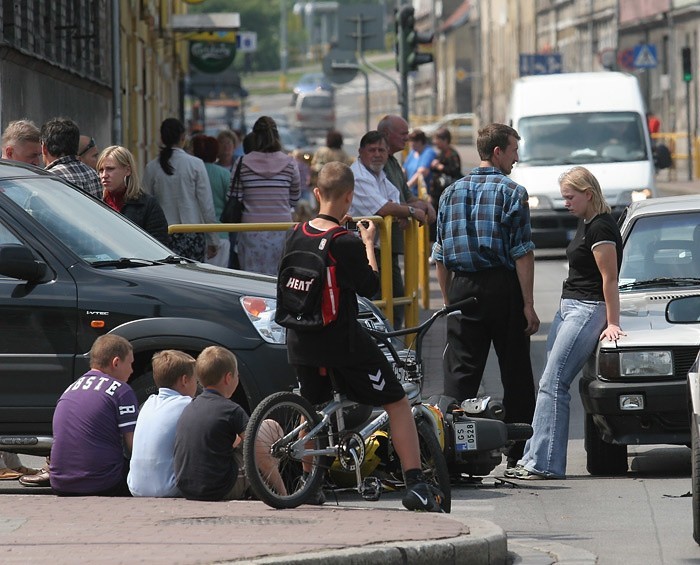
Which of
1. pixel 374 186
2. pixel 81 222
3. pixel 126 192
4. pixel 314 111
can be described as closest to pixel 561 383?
pixel 81 222

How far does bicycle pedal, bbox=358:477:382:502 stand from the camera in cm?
838

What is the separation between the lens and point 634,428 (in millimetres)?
9305

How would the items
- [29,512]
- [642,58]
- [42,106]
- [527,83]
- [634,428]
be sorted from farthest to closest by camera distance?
[642,58] → [527,83] → [42,106] → [634,428] → [29,512]

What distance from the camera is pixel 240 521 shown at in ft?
25.0

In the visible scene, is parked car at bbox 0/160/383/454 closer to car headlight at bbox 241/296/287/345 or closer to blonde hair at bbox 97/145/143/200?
car headlight at bbox 241/296/287/345

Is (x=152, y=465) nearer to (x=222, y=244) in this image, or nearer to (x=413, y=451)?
(x=413, y=451)

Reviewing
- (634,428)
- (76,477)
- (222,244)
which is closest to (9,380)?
(76,477)

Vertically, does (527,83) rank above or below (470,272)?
above

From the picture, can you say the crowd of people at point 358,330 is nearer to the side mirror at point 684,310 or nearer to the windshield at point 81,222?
the side mirror at point 684,310

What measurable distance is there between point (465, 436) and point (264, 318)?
1253 millimetres

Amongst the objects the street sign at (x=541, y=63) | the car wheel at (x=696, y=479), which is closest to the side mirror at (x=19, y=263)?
the car wheel at (x=696, y=479)

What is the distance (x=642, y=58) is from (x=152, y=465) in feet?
127

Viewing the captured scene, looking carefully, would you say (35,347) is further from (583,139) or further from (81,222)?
(583,139)

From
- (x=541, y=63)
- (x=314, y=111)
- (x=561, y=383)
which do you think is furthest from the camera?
(x=314, y=111)
